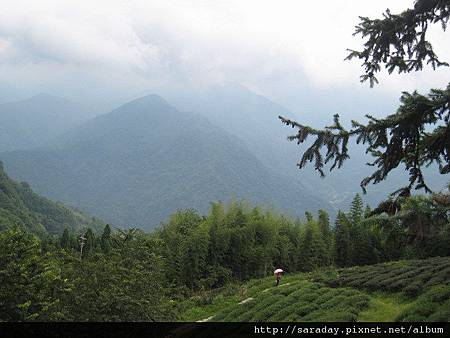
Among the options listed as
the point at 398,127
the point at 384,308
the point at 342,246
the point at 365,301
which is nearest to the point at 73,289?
the point at 365,301

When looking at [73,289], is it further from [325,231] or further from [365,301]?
[325,231]

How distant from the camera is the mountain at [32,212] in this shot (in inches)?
5096

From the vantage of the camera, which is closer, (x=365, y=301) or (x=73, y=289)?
(x=365, y=301)

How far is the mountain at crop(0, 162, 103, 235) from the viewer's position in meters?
129

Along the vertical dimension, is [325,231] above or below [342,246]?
above

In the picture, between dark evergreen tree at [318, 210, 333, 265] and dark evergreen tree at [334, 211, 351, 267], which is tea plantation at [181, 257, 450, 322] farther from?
dark evergreen tree at [318, 210, 333, 265]

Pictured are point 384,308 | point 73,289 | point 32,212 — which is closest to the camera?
point 384,308

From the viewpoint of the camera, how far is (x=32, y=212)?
476ft

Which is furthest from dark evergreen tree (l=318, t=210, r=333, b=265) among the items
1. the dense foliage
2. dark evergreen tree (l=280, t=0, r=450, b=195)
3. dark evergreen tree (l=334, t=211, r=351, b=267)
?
dark evergreen tree (l=280, t=0, r=450, b=195)

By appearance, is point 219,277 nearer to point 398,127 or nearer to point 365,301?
point 365,301

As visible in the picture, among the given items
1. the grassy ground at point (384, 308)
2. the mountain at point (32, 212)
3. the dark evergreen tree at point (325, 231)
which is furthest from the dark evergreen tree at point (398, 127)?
the mountain at point (32, 212)

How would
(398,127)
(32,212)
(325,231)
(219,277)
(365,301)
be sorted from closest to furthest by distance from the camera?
1. (398,127)
2. (365,301)
3. (219,277)
4. (325,231)
5. (32,212)

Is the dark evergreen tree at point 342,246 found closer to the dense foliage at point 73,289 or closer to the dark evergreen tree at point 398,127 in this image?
the dense foliage at point 73,289

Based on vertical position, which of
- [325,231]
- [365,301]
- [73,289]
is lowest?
[365,301]
